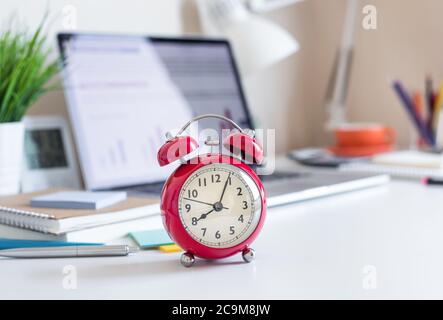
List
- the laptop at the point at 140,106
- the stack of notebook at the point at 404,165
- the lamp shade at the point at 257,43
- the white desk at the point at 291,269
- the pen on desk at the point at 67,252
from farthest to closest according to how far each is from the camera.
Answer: the lamp shade at the point at 257,43, the stack of notebook at the point at 404,165, the laptop at the point at 140,106, the pen on desk at the point at 67,252, the white desk at the point at 291,269

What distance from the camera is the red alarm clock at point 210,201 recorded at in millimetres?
613

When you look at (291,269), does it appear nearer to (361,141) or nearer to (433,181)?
(433,181)

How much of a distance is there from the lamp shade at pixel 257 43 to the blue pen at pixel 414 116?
0.29 m

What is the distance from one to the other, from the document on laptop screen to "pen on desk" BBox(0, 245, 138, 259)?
0.34 meters

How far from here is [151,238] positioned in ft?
2.37

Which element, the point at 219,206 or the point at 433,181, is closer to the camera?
the point at 219,206

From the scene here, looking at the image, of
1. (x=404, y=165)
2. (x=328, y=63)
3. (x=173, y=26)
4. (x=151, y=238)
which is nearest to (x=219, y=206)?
(x=151, y=238)

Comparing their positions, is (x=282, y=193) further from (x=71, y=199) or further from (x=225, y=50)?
(x=225, y=50)

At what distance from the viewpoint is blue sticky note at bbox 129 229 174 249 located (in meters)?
0.70

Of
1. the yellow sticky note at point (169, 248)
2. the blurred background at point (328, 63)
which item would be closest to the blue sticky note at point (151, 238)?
the yellow sticky note at point (169, 248)

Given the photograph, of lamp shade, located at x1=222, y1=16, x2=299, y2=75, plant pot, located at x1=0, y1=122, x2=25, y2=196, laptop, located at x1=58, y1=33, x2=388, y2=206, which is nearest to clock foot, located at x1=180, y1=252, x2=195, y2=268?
laptop, located at x1=58, y1=33, x2=388, y2=206

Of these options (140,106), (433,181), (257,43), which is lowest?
(433,181)

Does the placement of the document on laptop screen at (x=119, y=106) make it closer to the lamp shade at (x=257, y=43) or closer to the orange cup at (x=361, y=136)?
the lamp shade at (x=257, y=43)
